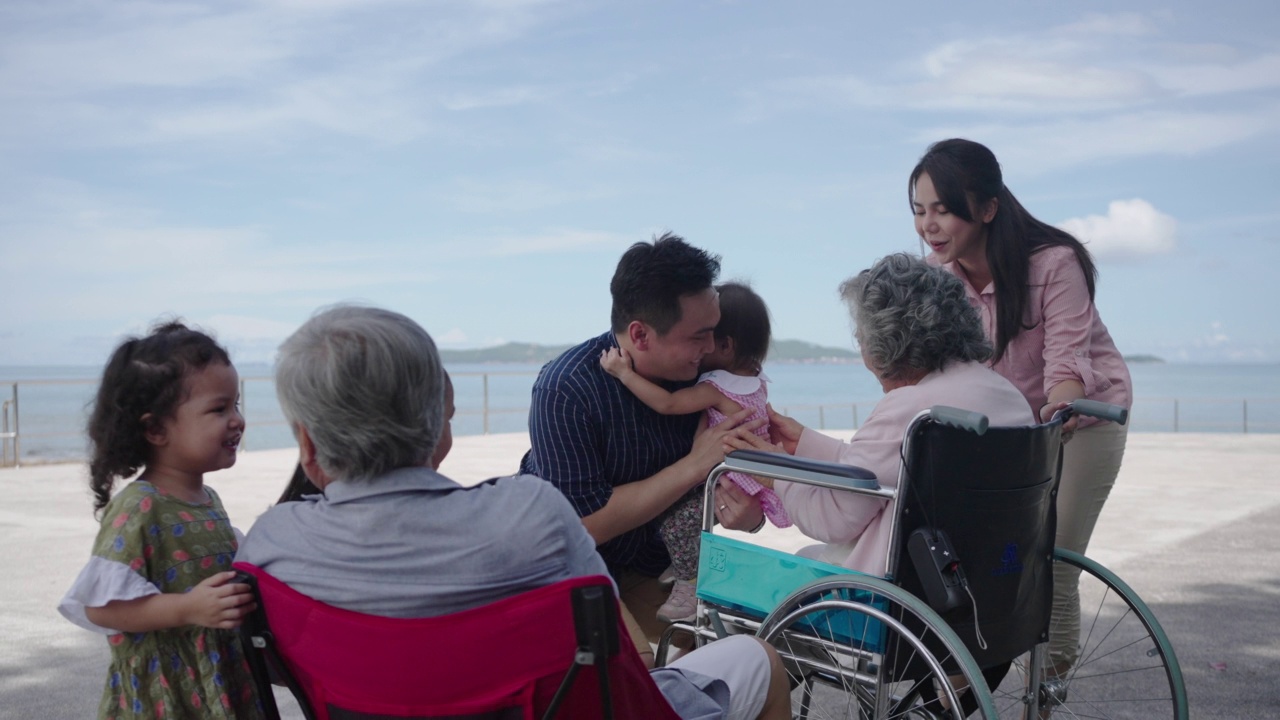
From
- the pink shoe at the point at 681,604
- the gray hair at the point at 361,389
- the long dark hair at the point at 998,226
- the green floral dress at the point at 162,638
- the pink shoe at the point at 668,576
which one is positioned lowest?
the pink shoe at the point at 681,604

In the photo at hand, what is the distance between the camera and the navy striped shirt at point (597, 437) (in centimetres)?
270

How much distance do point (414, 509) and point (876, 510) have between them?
1.18m

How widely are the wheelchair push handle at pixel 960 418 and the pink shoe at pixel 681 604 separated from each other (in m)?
0.98

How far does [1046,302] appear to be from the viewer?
3.11 metres

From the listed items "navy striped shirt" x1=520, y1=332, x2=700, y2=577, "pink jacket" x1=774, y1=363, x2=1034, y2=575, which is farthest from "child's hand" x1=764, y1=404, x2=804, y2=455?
"pink jacket" x1=774, y1=363, x2=1034, y2=575

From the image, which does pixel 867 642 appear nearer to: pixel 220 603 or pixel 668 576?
pixel 668 576

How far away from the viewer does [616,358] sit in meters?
2.73

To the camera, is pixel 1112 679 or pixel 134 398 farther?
pixel 1112 679

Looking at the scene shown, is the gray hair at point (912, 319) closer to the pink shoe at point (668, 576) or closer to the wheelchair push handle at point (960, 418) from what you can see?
the wheelchair push handle at point (960, 418)

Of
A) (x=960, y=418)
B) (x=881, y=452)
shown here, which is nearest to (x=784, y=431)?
(x=881, y=452)

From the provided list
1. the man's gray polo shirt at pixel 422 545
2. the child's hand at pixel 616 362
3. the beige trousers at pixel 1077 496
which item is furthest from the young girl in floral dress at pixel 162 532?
the beige trousers at pixel 1077 496

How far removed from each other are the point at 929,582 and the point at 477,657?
1.03 metres

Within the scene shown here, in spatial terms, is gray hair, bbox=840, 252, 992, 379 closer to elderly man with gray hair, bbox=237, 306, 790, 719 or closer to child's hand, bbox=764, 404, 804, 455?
child's hand, bbox=764, 404, 804, 455

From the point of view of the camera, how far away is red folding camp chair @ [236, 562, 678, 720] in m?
1.40
